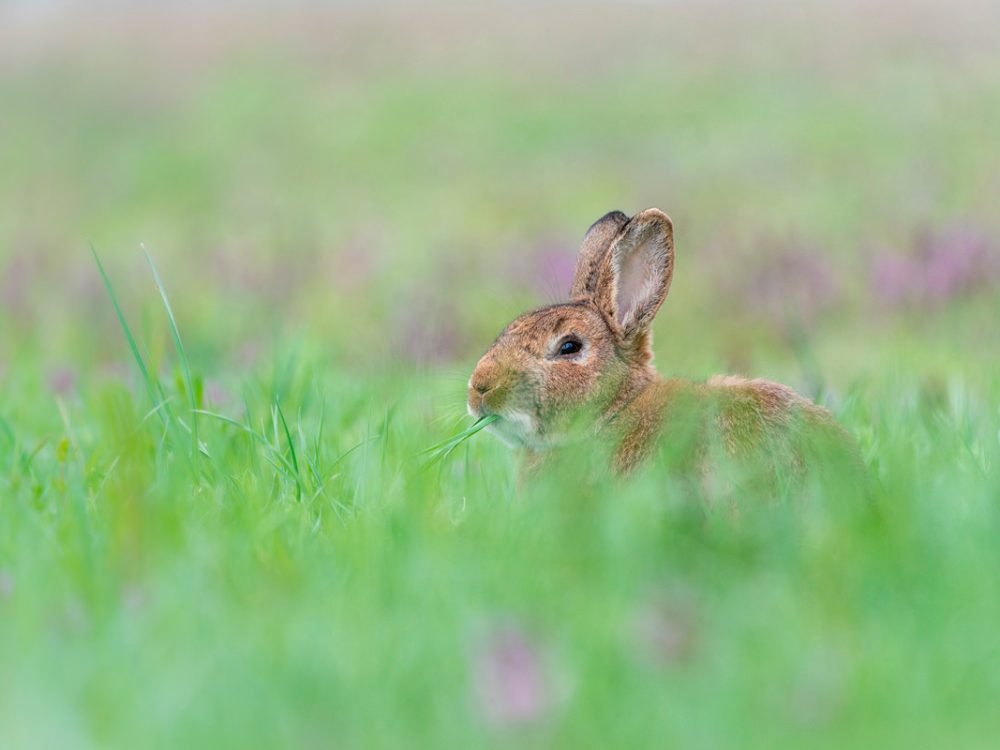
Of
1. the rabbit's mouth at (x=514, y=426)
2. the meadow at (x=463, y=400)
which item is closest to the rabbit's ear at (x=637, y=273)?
the rabbit's mouth at (x=514, y=426)

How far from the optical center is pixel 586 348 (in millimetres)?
4941

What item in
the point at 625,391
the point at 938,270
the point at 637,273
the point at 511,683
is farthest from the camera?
the point at 938,270

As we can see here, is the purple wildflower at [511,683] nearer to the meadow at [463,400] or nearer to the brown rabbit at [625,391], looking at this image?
the meadow at [463,400]

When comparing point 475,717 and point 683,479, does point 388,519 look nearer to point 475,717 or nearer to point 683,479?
point 683,479

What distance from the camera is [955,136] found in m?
14.6

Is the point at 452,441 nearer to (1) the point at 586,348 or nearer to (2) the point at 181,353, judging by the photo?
(1) the point at 586,348

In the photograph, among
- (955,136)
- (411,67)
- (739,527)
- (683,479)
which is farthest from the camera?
(411,67)

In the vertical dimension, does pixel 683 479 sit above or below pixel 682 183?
above

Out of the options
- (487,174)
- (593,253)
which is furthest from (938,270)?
(487,174)

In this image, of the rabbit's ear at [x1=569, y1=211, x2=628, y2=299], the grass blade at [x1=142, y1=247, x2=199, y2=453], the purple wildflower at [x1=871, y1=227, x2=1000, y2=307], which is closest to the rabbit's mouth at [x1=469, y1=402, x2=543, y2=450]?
the rabbit's ear at [x1=569, y1=211, x2=628, y2=299]

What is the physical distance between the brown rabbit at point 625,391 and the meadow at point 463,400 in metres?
0.25

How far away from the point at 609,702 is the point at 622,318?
8.73 ft

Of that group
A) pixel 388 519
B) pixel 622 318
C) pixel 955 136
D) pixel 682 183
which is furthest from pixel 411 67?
pixel 388 519

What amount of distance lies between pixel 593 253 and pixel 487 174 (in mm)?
12234
